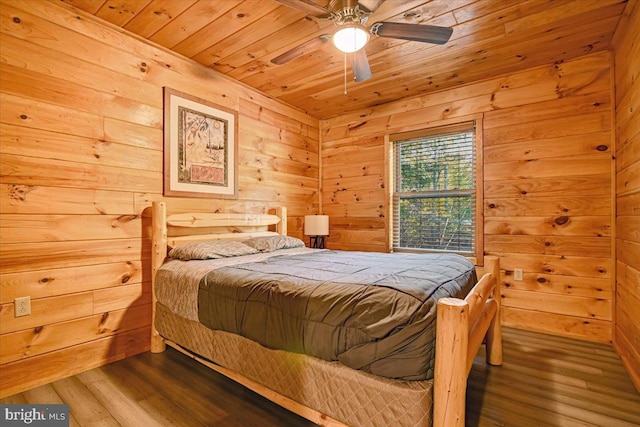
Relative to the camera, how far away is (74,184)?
84.8 inches

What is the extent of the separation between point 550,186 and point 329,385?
277 centimetres

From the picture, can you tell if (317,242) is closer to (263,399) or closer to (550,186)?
(263,399)

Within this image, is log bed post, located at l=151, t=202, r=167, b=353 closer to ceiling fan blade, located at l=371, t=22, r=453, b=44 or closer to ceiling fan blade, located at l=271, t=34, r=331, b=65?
ceiling fan blade, located at l=271, t=34, r=331, b=65

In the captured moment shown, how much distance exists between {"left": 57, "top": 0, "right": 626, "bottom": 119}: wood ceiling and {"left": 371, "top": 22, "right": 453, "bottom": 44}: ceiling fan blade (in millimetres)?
333

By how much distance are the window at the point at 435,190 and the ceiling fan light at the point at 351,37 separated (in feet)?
6.07

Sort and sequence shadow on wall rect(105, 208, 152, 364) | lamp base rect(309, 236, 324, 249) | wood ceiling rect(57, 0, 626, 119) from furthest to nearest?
lamp base rect(309, 236, 324, 249)
shadow on wall rect(105, 208, 152, 364)
wood ceiling rect(57, 0, 626, 119)

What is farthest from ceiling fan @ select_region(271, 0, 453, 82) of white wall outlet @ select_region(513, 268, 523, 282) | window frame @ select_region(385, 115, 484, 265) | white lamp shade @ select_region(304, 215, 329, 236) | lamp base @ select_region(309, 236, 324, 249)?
lamp base @ select_region(309, 236, 324, 249)

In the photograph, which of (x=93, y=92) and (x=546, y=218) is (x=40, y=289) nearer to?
(x=93, y=92)

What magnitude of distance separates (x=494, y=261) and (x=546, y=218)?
3.66 ft

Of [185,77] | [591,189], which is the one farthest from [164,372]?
[591,189]

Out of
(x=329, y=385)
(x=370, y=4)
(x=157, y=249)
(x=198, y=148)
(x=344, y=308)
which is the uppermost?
(x=370, y=4)

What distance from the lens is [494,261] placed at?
2.25 meters

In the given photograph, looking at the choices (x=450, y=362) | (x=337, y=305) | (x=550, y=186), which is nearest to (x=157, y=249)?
(x=337, y=305)

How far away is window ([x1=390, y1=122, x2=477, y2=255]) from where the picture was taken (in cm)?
339
